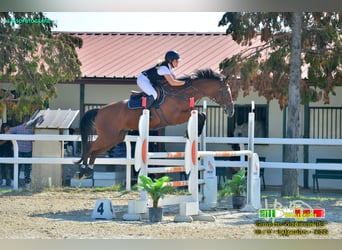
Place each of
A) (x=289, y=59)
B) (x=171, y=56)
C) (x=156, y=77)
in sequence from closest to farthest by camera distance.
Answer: (x=171, y=56)
(x=156, y=77)
(x=289, y=59)

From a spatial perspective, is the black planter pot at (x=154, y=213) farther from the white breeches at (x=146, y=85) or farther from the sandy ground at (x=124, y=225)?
the white breeches at (x=146, y=85)

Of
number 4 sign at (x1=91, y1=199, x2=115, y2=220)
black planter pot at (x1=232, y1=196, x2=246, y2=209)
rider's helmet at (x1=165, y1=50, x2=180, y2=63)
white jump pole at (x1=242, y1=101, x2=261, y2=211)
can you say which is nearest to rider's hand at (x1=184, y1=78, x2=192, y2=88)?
rider's helmet at (x1=165, y1=50, x2=180, y2=63)

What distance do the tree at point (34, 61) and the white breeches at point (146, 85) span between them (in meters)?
1.55

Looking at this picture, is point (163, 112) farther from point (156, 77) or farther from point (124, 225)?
point (124, 225)

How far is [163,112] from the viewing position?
9508 millimetres

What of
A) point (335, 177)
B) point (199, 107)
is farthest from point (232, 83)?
point (335, 177)

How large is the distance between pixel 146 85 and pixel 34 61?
1.92 m

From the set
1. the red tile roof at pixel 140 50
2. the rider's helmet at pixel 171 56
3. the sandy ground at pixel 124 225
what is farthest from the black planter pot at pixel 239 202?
the red tile roof at pixel 140 50

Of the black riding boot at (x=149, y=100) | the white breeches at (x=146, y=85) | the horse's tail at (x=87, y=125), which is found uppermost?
the white breeches at (x=146, y=85)

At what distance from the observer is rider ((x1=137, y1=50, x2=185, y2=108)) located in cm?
923

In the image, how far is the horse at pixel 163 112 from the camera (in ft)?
31.1

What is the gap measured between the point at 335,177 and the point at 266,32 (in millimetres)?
2071

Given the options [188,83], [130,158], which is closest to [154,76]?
[188,83]
